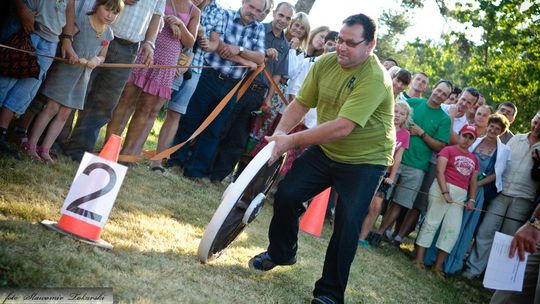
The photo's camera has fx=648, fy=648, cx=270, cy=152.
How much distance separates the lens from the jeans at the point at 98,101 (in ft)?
20.9

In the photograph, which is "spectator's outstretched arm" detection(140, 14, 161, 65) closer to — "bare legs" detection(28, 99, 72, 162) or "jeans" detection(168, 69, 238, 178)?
"bare legs" detection(28, 99, 72, 162)

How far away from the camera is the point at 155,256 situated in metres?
4.45

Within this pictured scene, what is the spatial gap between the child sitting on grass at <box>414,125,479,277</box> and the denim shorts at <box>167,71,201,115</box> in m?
3.31

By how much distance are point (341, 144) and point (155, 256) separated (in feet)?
5.01

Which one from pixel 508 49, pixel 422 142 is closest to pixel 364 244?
pixel 422 142

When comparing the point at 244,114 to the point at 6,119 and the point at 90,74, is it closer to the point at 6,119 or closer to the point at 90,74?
the point at 90,74

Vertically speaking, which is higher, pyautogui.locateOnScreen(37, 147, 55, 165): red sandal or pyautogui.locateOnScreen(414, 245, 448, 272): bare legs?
pyautogui.locateOnScreen(37, 147, 55, 165): red sandal

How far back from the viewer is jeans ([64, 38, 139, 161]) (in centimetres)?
637

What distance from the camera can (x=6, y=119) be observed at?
5.57 meters

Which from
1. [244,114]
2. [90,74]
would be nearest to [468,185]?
[244,114]

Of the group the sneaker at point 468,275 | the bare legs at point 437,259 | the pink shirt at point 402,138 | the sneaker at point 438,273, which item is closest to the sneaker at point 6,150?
the pink shirt at point 402,138

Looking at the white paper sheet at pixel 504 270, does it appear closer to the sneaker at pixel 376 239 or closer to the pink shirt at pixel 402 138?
the pink shirt at pixel 402 138

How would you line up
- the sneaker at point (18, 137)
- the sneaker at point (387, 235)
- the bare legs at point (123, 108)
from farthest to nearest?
the sneaker at point (387, 235)
the bare legs at point (123, 108)
the sneaker at point (18, 137)

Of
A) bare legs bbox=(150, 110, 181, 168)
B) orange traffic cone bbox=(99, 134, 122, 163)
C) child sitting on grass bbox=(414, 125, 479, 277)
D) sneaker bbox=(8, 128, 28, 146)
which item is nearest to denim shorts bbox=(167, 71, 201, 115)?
bare legs bbox=(150, 110, 181, 168)
